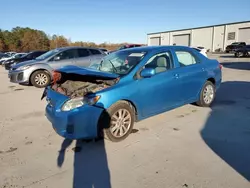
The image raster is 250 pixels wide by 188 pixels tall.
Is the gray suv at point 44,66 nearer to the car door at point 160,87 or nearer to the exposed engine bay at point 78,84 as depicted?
the exposed engine bay at point 78,84

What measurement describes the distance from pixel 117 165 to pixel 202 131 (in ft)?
6.46

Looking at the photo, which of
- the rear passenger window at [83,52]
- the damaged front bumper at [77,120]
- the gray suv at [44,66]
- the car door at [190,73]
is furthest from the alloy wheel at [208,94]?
the rear passenger window at [83,52]

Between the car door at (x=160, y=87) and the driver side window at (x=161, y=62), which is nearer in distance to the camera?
the car door at (x=160, y=87)

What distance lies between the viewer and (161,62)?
4.68m

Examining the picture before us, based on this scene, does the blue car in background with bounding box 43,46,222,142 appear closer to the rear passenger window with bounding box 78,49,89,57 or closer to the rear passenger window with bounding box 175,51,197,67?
the rear passenger window with bounding box 175,51,197,67

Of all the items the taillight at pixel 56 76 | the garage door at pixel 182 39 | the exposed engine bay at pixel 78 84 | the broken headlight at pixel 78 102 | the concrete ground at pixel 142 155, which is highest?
the garage door at pixel 182 39

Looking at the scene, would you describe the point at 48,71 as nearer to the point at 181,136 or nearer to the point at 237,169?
the point at 181,136

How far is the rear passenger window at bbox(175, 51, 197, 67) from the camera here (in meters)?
5.02

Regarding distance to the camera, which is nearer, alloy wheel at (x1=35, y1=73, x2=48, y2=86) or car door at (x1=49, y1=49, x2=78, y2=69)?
alloy wheel at (x1=35, y1=73, x2=48, y2=86)

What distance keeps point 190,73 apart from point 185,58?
393 mm

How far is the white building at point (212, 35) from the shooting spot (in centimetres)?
4344

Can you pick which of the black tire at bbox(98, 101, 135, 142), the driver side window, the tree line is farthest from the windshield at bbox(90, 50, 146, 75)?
the tree line

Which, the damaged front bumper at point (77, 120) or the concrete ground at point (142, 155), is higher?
the damaged front bumper at point (77, 120)

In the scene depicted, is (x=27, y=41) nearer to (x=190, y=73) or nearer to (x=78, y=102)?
(x=190, y=73)
